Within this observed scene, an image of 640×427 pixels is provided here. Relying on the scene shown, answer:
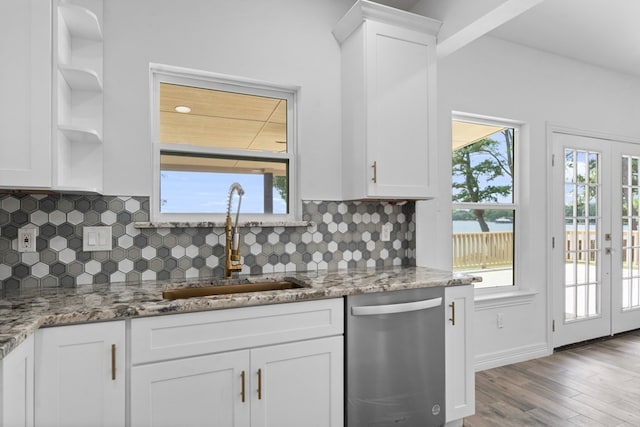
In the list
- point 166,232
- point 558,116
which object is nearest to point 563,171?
point 558,116

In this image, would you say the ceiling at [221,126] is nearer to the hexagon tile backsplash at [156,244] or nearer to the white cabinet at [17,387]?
the hexagon tile backsplash at [156,244]

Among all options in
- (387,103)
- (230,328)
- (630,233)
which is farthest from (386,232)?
(630,233)

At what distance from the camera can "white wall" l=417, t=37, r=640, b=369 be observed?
2879mm

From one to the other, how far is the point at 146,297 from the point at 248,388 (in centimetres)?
59

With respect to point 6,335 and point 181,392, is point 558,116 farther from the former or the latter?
point 6,335

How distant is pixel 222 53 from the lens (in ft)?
7.30

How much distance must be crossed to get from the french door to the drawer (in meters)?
2.72

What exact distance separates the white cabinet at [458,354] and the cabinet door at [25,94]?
2081mm

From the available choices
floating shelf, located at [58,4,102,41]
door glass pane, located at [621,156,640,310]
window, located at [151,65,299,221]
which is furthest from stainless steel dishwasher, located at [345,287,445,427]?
door glass pane, located at [621,156,640,310]

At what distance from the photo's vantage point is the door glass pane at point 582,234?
359 cm

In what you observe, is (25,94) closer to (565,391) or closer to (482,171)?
(482,171)

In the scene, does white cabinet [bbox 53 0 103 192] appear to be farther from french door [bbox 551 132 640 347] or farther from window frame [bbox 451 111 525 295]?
french door [bbox 551 132 640 347]

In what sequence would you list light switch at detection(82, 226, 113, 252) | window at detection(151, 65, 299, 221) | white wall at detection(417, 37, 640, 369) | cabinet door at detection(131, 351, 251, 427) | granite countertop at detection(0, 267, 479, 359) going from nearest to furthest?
granite countertop at detection(0, 267, 479, 359), cabinet door at detection(131, 351, 251, 427), light switch at detection(82, 226, 113, 252), window at detection(151, 65, 299, 221), white wall at detection(417, 37, 640, 369)

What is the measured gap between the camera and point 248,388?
161 centimetres
